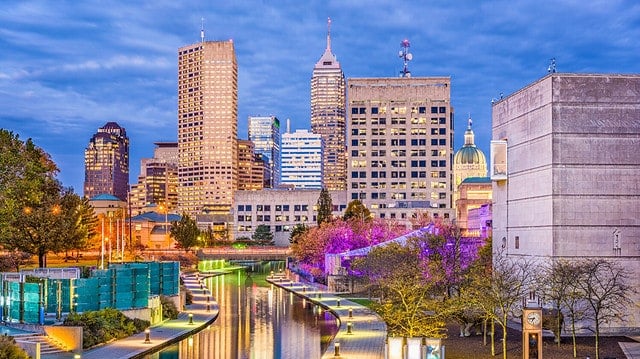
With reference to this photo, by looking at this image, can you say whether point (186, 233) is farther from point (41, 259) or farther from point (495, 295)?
point (495, 295)

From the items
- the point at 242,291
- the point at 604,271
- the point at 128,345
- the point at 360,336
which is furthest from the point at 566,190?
the point at 242,291

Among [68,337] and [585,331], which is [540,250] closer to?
[585,331]

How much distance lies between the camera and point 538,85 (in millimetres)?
47938

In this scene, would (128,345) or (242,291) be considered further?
(242,291)

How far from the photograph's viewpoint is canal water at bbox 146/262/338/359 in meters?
40.8

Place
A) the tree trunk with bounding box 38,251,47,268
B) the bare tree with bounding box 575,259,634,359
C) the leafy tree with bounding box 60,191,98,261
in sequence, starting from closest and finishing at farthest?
the bare tree with bounding box 575,259,634,359
the leafy tree with bounding box 60,191,98,261
the tree trunk with bounding box 38,251,47,268

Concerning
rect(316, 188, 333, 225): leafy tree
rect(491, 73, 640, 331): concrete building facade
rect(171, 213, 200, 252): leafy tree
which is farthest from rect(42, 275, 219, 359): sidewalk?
rect(171, 213, 200, 252): leafy tree

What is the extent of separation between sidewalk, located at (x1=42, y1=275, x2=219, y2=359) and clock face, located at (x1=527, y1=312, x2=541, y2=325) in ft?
60.5

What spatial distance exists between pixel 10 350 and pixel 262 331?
21.2m

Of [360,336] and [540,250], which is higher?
[540,250]

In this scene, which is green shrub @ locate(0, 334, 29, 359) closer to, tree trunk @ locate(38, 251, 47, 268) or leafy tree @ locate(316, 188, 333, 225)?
tree trunk @ locate(38, 251, 47, 268)

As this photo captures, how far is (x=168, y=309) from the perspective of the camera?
5391 cm

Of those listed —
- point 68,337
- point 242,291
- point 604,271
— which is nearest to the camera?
point 68,337

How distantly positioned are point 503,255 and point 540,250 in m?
6.45
